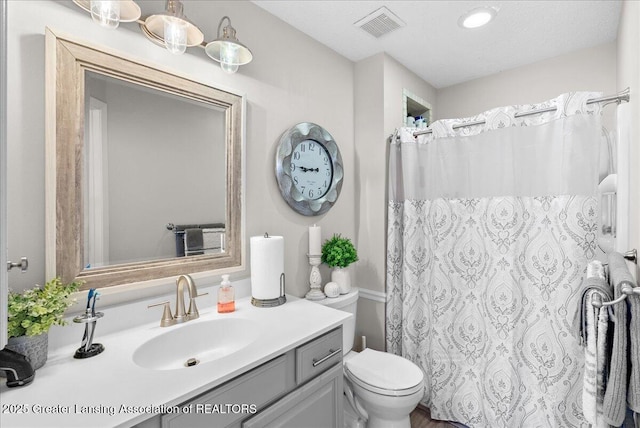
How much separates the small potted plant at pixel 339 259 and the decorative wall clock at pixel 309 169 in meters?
0.24

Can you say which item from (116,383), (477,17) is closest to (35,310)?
(116,383)

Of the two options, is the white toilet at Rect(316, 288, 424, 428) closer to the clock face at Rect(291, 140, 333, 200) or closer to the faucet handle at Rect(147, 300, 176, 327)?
the clock face at Rect(291, 140, 333, 200)

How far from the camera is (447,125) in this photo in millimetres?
1933

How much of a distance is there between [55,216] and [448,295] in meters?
2.01

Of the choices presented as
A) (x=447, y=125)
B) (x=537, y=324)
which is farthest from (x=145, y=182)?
(x=537, y=324)

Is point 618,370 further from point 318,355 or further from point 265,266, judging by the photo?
point 265,266

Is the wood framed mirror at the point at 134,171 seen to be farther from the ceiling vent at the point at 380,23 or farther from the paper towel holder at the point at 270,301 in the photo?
the ceiling vent at the point at 380,23

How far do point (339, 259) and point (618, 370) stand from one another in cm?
125

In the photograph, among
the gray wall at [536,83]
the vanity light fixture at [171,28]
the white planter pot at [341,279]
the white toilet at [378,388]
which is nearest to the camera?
the vanity light fixture at [171,28]

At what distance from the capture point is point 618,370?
2.68 feet

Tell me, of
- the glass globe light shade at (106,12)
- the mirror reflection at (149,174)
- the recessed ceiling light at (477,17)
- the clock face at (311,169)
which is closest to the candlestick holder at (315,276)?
the clock face at (311,169)

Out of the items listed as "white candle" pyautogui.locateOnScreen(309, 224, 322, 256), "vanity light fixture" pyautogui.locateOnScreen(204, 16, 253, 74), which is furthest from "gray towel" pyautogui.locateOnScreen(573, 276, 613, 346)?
"vanity light fixture" pyautogui.locateOnScreen(204, 16, 253, 74)

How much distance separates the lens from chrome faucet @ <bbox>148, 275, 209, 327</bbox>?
47.1 inches

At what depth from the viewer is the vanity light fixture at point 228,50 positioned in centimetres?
133
